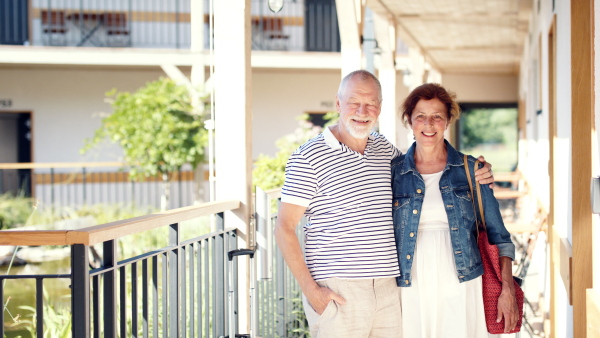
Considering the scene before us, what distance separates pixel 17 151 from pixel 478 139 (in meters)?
25.4

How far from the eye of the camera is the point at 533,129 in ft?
28.9

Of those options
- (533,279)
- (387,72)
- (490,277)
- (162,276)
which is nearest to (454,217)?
(490,277)

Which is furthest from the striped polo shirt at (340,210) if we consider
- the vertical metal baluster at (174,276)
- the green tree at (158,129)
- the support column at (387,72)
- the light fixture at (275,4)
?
the green tree at (158,129)

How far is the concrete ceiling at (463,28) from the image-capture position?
8.33 meters

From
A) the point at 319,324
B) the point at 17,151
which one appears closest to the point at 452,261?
the point at 319,324

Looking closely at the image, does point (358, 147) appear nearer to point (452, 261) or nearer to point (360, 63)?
point (452, 261)

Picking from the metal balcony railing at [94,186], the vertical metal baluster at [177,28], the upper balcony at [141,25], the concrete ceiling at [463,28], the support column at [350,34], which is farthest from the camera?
the vertical metal baluster at [177,28]

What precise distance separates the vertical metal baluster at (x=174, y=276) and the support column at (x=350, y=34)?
3.87 meters

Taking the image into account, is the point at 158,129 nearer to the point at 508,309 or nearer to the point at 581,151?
the point at 581,151

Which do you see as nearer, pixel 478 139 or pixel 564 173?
pixel 564 173

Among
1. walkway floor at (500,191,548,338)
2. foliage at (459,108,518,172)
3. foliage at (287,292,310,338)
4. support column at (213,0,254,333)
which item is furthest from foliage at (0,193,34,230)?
foliage at (459,108,518,172)

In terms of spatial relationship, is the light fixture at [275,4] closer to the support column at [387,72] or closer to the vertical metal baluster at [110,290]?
the vertical metal baluster at [110,290]

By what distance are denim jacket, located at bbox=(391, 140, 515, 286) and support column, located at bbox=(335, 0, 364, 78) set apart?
4.01 m

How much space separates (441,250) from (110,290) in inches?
Answer: 43.5
